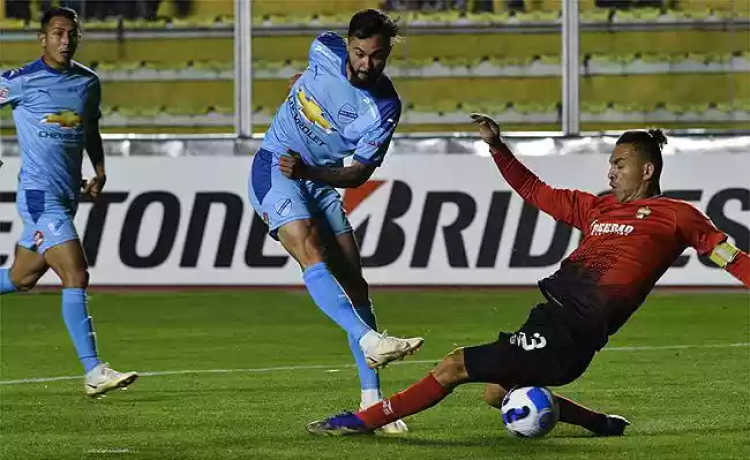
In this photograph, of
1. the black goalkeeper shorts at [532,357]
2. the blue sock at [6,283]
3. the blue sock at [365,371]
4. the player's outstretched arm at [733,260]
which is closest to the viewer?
the player's outstretched arm at [733,260]

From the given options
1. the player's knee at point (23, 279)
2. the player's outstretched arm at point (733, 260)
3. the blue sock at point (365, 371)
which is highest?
the player's outstretched arm at point (733, 260)

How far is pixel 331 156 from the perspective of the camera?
8.04 meters

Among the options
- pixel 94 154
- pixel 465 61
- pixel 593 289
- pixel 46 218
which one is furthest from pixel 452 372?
pixel 465 61

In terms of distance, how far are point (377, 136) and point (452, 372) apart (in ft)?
4.81

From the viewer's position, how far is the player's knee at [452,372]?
22.3ft

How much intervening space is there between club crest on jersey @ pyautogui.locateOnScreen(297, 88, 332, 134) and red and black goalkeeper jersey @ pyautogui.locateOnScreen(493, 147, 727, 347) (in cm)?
151

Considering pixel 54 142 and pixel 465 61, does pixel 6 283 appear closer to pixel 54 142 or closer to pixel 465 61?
pixel 54 142

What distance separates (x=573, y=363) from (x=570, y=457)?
15.7 inches

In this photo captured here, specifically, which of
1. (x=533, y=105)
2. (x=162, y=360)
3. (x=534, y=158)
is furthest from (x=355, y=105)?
(x=533, y=105)

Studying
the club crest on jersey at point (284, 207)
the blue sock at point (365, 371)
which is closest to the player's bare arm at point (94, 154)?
the club crest on jersey at point (284, 207)

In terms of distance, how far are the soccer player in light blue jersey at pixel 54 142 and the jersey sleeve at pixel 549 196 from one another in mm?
2933

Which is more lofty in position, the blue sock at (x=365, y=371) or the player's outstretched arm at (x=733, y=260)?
the player's outstretched arm at (x=733, y=260)

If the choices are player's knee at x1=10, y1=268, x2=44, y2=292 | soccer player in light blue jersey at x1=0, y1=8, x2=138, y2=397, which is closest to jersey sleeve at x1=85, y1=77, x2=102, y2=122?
soccer player in light blue jersey at x1=0, y1=8, x2=138, y2=397

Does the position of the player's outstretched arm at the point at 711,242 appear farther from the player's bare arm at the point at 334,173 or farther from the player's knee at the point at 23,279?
the player's knee at the point at 23,279
